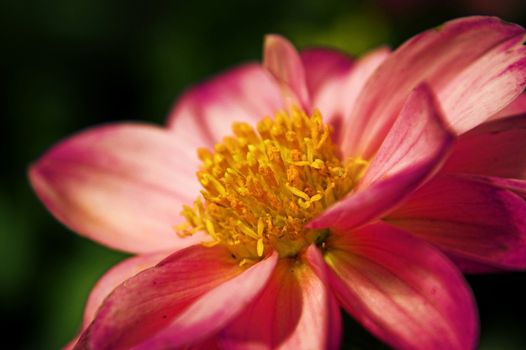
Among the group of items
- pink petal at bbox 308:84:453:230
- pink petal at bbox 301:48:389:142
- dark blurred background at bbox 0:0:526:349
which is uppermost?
pink petal at bbox 308:84:453:230

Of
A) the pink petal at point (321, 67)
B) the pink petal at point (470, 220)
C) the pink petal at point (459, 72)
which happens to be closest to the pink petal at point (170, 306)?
the pink petal at point (470, 220)

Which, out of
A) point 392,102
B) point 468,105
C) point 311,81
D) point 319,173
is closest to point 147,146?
point 311,81

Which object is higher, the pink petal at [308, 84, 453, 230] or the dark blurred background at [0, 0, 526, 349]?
the pink petal at [308, 84, 453, 230]

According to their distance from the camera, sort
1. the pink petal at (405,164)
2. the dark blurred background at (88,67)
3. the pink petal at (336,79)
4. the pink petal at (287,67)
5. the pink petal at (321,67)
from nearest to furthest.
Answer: the pink petal at (405,164), the pink petal at (287,67), the pink petal at (336,79), the pink petal at (321,67), the dark blurred background at (88,67)

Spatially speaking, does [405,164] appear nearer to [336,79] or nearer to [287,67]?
[287,67]

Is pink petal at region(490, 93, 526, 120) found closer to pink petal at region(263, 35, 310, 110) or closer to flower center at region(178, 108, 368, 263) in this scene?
flower center at region(178, 108, 368, 263)

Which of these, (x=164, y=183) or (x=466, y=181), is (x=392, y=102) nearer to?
(x=466, y=181)

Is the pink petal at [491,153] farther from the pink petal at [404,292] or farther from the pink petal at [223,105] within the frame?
the pink petal at [223,105]

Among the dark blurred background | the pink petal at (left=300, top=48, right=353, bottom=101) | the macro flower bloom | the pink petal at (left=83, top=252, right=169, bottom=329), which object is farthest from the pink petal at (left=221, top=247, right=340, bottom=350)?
the dark blurred background
